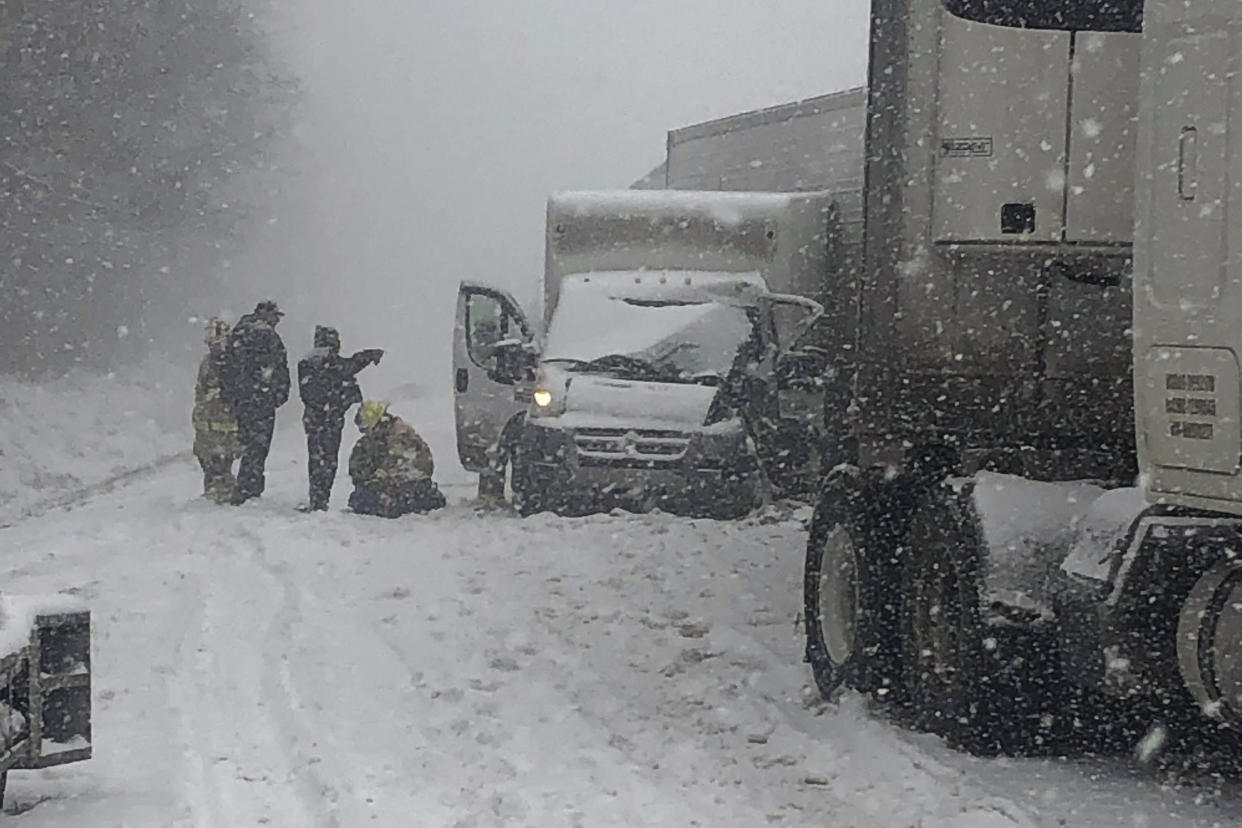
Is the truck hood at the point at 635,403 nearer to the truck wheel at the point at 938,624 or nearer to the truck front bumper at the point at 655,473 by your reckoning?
the truck front bumper at the point at 655,473

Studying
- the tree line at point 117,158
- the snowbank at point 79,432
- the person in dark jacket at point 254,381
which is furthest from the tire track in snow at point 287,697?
the tree line at point 117,158

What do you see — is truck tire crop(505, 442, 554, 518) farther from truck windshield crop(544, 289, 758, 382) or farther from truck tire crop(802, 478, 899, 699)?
truck tire crop(802, 478, 899, 699)

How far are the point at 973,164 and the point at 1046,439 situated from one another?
1.20 m

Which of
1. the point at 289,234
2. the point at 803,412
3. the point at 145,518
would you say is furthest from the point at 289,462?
the point at 289,234

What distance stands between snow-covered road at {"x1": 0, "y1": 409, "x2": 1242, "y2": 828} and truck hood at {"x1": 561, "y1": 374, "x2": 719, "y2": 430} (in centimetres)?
101

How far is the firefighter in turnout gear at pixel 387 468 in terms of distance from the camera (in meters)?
14.8

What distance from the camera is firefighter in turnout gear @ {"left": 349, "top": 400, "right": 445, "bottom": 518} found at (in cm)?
1481

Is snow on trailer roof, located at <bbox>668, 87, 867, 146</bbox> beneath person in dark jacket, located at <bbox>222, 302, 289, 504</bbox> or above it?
above

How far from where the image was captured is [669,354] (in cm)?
1441

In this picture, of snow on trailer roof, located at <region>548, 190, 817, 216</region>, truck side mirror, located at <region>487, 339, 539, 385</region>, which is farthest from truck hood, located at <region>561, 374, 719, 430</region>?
snow on trailer roof, located at <region>548, 190, 817, 216</region>

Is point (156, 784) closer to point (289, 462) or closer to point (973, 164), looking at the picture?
point (973, 164)

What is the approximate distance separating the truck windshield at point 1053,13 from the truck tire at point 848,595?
2058 millimetres

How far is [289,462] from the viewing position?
2325 centimetres

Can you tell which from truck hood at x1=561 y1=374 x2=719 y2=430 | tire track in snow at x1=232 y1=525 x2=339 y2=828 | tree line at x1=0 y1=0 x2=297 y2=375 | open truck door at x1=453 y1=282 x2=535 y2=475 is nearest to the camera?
tire track in snow at x1=232 y1=525 x2=339 y2=828
